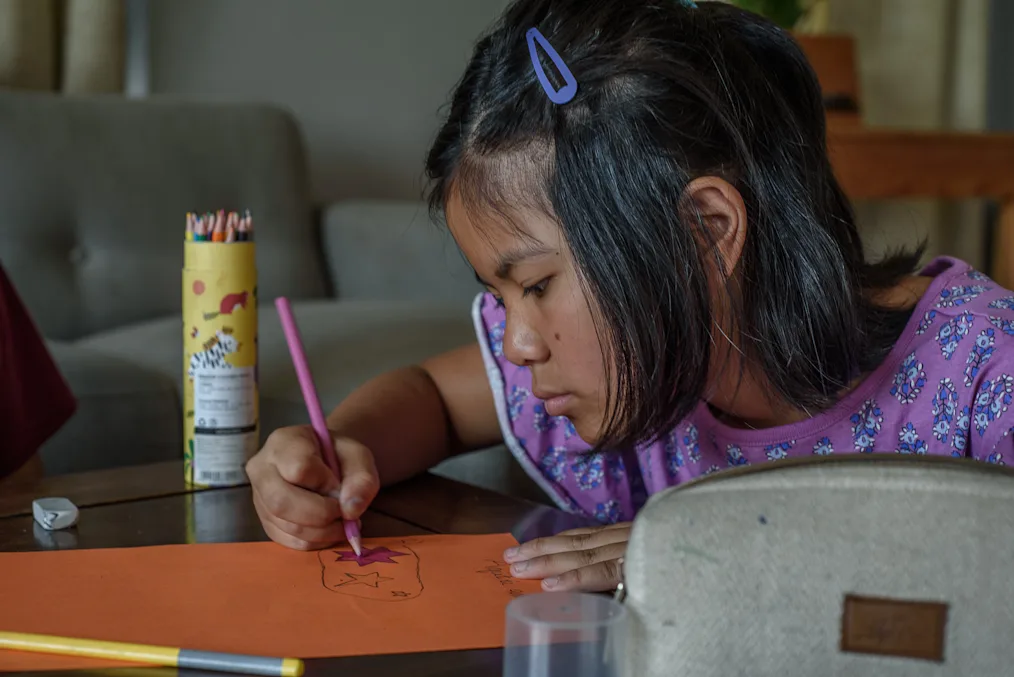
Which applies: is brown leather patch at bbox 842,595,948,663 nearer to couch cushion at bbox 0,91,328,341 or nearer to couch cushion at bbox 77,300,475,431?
couch cushion at bbox 77,300,475,431

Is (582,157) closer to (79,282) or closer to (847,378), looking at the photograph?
(847,378)

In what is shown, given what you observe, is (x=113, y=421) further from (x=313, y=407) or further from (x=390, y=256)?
(x=390, y=256)

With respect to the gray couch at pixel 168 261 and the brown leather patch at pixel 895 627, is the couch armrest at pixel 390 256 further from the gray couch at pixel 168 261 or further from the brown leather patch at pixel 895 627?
the brown leather patch at pixel 895 627

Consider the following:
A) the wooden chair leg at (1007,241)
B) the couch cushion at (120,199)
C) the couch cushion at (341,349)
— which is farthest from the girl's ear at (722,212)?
the wooden chair leg at (1007,241)

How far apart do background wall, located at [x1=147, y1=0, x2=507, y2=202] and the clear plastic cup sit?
2.18 metres

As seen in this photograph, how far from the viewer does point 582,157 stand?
74 centimetres

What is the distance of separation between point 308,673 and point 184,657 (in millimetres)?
56

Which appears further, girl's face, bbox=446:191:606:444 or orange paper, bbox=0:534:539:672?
girl's face, bbox=446:191:606:444

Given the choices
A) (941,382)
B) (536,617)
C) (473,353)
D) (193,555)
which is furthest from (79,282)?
(536,617)

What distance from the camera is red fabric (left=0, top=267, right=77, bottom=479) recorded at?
3.68 ft

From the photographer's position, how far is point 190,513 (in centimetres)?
79

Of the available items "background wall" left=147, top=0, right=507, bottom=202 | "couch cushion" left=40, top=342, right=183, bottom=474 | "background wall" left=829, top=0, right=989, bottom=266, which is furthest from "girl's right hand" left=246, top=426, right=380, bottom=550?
"background wall" left=829, top=0, right=989, bottom=266

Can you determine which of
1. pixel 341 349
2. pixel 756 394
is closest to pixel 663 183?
pixel 756 394

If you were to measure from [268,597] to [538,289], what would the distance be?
25cm
